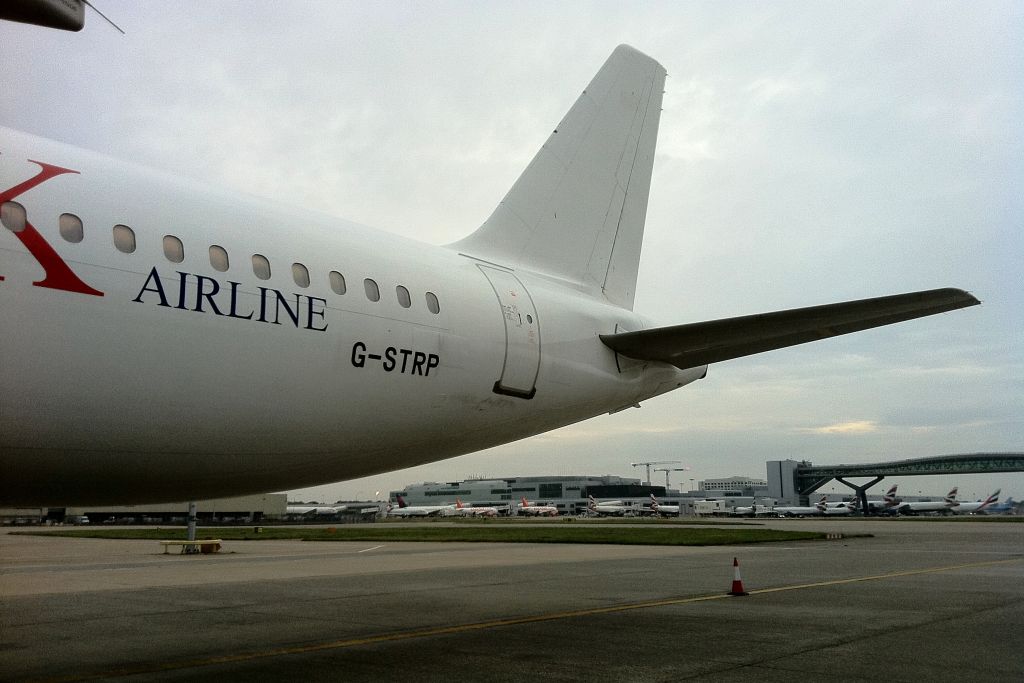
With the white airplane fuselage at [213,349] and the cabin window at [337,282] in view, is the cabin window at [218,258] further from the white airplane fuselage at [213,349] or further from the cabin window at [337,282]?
the cabin window at [337,282]

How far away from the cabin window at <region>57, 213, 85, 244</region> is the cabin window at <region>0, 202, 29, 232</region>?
0.70 ft

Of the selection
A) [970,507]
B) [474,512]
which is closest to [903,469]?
[970,507]

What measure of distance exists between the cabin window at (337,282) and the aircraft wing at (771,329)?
4.58 m

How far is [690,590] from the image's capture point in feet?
52.9

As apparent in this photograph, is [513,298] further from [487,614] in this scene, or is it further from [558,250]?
[487,614]

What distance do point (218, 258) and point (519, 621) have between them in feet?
25.7

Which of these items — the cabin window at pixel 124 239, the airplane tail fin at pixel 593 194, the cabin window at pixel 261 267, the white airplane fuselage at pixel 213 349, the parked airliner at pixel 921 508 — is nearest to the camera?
the white airplane fuselage at pixel 213 349

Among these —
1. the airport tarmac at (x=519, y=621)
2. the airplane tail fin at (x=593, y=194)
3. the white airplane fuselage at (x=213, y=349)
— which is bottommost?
the airport tarmac at (x=519, y=621)

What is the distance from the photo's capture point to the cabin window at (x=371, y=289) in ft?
24.6

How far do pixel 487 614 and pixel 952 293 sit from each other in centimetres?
822

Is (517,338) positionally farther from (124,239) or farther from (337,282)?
(124,239)

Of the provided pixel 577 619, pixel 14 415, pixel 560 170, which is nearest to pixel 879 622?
pixel 577 619

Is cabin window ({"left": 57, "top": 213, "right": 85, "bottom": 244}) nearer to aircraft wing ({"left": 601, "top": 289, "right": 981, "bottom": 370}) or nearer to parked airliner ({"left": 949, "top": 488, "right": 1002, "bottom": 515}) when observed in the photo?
aircraft wing ({"left": 601, "top": 289, "right": 981, "bottom": 370})

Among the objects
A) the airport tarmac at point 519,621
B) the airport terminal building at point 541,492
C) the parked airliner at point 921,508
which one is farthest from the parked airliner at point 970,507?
the airport tarmac at point 519,621
